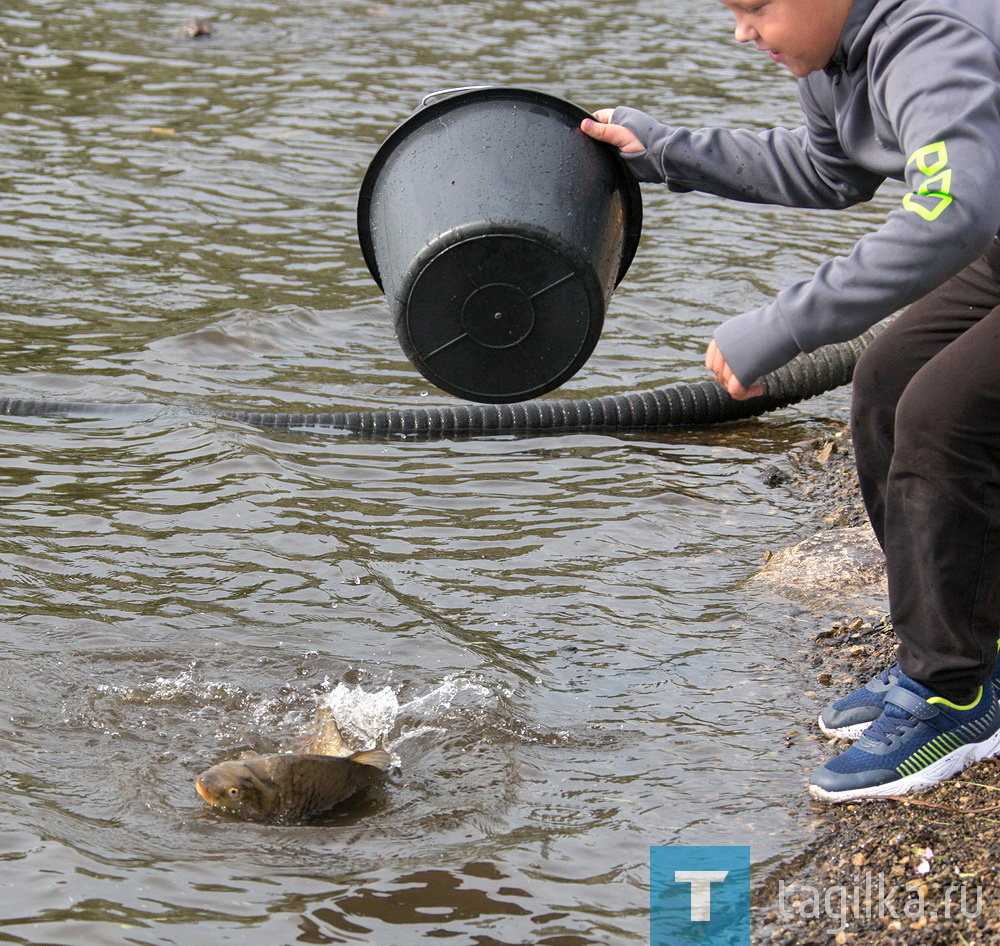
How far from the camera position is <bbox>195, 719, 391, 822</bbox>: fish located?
3.09 m

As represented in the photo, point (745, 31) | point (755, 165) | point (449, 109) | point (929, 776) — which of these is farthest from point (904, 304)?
point (449, 109)

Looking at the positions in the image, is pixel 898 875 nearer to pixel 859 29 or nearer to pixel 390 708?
pixel 390 708

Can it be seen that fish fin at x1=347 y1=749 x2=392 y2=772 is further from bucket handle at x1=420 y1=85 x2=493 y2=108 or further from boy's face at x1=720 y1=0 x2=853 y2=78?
boy's face at x1=720 y1=0 x2=853 y2=78

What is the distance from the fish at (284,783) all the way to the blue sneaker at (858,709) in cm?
118

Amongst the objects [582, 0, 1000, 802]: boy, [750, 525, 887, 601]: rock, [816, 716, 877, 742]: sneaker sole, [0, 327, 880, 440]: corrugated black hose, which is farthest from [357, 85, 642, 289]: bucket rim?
[0, 327, 880, 440]: corrugated black hose

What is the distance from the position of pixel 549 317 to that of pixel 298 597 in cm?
141

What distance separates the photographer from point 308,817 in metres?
3.19

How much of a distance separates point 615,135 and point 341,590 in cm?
178

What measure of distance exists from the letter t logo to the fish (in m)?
0.78

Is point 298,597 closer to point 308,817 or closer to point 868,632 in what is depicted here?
point 308,817

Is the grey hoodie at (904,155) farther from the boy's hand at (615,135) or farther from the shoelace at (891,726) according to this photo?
the shoelace at (891,726)

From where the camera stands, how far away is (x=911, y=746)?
311 centimetres

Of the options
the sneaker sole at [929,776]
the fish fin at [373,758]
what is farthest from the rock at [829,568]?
the fish fin at [373,758]

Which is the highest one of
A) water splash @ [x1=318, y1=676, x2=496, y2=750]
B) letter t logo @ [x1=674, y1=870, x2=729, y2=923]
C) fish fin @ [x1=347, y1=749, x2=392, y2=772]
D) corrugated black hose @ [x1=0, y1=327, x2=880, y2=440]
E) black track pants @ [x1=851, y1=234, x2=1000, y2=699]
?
black track pants @ [x1=851, y1=234, x2=1000, y2=699]
